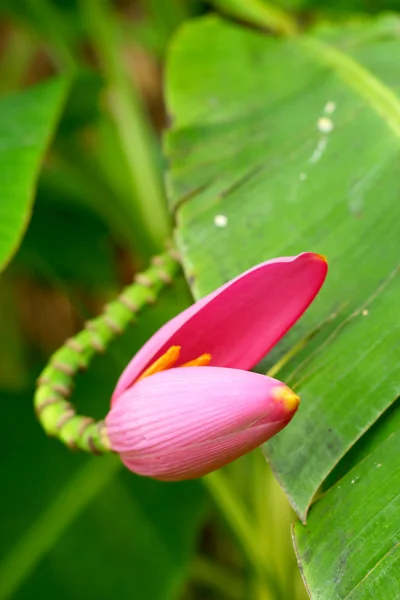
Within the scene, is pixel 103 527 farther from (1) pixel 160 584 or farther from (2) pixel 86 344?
(2) pixel 86 344

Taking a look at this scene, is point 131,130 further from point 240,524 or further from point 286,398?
point 286,398

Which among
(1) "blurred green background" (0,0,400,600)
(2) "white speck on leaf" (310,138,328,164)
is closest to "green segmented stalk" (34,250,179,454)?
(2) "white speck on leaf" (310,138,328,164)

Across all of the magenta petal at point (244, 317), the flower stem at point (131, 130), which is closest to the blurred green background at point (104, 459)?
the flower stem at point (131, 130)

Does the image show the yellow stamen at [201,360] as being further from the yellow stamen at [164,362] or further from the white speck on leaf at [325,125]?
the white speck on leaf at [325,125]

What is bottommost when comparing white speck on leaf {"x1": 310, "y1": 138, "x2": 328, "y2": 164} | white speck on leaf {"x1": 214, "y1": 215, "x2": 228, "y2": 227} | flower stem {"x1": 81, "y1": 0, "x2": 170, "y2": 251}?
flower stem {"x1": 81, "y1": 0, "x2": 170, "y2": 251}

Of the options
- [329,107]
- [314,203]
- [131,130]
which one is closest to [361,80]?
[329,107]

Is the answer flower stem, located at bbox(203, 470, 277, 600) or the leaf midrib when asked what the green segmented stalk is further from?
flower stem, located at bbox(203, 470, 277, 600)

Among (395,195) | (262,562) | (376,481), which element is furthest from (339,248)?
(262,562)
